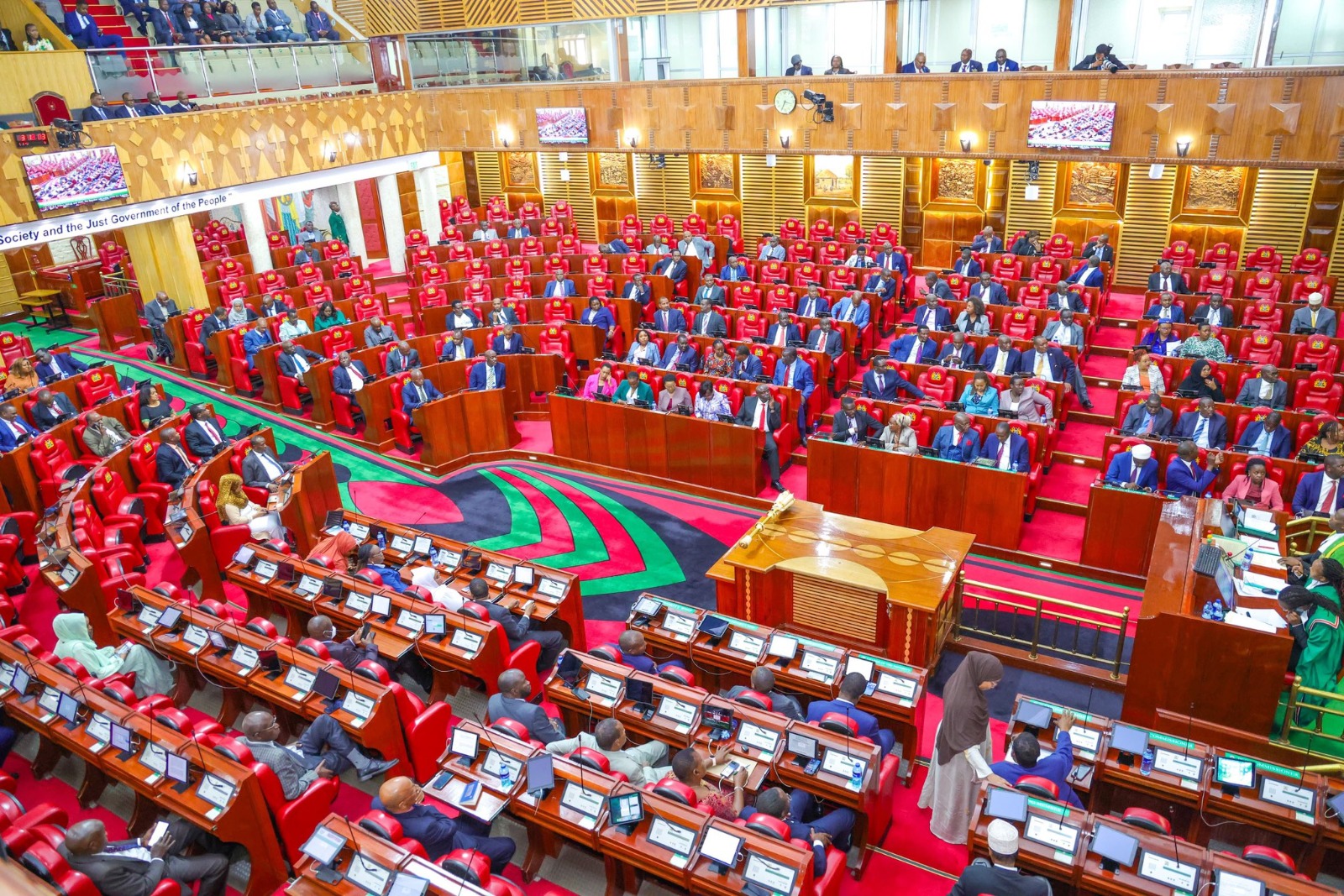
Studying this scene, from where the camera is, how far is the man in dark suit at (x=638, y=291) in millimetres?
15258

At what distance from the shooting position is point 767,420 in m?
11.2

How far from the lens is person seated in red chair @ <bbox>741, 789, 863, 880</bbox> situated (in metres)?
5.14

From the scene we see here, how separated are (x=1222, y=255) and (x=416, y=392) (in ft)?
43.4

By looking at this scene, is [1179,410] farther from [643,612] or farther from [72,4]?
[72,4]

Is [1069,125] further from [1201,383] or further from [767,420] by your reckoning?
[767,420]

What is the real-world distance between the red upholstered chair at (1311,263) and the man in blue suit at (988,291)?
4608 millimetres

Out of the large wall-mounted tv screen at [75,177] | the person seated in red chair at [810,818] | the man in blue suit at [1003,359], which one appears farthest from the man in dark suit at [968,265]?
the large wall-mounted tv screen at [75,177]

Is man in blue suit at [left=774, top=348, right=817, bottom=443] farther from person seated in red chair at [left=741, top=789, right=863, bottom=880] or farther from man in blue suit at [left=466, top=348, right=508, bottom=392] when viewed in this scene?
person seated in red chair at [left=741, top=789, right=863, bottom=880]

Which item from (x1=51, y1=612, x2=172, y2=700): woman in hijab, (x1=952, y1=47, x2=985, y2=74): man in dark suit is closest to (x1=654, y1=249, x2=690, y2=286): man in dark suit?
(x1=952, y1=47, x2=985, y2=74): man in dark suit

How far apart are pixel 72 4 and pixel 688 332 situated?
12.5 m

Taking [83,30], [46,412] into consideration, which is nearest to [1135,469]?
[46,412]

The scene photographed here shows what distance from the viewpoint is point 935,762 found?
6.02 meters

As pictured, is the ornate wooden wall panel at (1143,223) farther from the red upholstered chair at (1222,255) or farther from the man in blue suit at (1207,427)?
the man in blue suit at (1207,427)

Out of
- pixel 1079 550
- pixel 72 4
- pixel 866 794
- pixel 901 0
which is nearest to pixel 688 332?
pixel 1079 550
